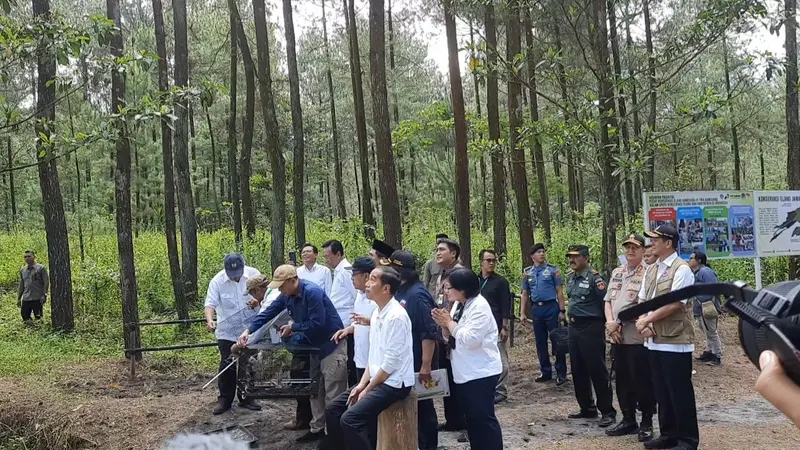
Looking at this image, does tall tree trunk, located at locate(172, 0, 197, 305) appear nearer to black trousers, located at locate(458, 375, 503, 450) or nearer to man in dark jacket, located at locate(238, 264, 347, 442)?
man in dark jacket, located at locate(238, 264, 347, 442)

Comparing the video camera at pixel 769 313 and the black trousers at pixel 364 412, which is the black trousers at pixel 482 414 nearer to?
the black trousers at pixel 364 412

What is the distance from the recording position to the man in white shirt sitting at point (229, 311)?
7.36 meters

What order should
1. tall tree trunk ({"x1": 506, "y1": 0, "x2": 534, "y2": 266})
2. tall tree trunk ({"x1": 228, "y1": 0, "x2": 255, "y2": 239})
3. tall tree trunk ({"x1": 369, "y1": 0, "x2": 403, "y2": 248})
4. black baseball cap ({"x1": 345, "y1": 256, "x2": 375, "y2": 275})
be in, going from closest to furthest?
black baseball cap ({"x1": 345, "y1": 256, "x2": 375, "y2": 275}) < tall tree trunk ({"x1": 369, "y1": 0, "x2": 403, "y2": 248}) < tall tree trunk ({"x1": 506, "y1": 0, "x2": 534, "y2": 266}) < tall tree trunk ({"x1": 228, "y1": 0, "x2": 255, "y2": 239})

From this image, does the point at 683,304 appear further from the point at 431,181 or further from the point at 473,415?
the point at 431,181

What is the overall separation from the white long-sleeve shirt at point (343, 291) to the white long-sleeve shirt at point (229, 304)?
95 cm

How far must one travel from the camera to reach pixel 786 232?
1034 centimetres

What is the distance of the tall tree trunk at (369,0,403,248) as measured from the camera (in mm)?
10453

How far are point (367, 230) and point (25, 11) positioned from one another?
9.94 meters

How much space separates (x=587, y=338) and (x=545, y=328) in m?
2.10

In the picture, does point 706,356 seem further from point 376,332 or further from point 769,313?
point 769,313

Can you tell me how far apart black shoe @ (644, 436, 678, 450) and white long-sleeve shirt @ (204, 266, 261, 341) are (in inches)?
172

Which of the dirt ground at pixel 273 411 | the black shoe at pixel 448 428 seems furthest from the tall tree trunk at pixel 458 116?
the black shoe at pixel 448 428

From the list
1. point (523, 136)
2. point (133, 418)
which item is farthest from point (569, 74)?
point (133, 418)

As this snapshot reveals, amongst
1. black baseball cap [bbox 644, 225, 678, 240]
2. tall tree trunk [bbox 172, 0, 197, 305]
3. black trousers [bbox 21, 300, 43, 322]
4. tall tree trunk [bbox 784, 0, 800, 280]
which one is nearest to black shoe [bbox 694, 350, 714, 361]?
black baseball cap [bbox 644, 225, 678, 240]
